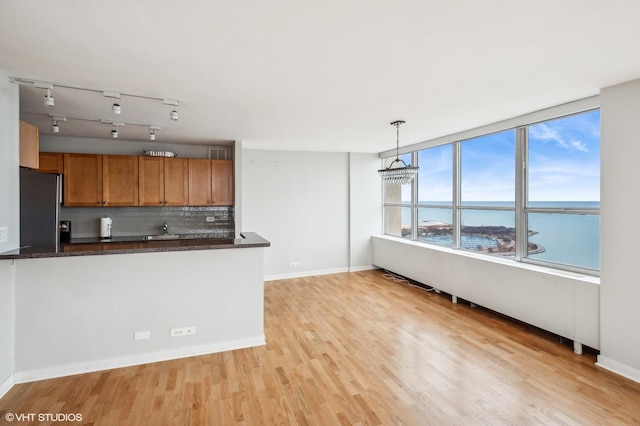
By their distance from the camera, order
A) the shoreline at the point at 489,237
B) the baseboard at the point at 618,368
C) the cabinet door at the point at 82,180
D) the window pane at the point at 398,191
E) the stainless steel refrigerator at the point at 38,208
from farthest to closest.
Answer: the window pane at the point at 398,191 → the cabinet door at the point at 82,180 → the shoreline at the point at 489,237 → the stainless steel refrigerator at the point at 38,208 → the baseboard at the point at 618,368

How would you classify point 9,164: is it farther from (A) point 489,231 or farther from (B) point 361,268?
(B) point 361,268

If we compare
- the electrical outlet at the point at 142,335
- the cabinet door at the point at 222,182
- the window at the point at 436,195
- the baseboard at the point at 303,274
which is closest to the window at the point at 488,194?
the window at the point at 436,195

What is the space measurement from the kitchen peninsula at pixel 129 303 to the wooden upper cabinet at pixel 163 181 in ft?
7.56

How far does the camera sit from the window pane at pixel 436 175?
5.19 m


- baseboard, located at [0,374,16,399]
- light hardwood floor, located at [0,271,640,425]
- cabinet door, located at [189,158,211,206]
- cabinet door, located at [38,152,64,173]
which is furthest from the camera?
cabinet door, located at [189,158,211,206]

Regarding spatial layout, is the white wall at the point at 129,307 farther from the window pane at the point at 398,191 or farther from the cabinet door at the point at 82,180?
the window pane at the point at 398,191

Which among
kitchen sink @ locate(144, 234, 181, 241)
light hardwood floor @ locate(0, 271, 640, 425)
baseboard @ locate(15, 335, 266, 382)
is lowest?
light hardwood floor @ locate(0, 271, 640, 425)

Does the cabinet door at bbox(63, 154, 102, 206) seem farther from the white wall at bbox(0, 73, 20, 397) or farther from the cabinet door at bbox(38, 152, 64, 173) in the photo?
the white wall at bbox(0, 73, 20, 397)

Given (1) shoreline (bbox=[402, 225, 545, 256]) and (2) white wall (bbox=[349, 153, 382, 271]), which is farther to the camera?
(2) white wall (bbox=[349, 153, 382, 271])

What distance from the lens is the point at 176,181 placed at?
5.22m

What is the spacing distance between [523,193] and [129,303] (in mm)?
4646

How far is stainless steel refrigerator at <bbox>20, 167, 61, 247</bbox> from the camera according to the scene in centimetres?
279

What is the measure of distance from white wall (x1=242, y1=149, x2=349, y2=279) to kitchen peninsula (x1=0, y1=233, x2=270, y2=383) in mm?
2742

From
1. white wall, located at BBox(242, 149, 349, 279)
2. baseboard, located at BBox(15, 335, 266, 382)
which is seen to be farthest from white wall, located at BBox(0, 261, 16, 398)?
white wall, located at BBox(242, 149, 349, 279)
